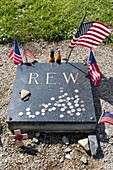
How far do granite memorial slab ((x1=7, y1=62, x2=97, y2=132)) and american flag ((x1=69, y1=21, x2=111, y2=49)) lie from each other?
78cm

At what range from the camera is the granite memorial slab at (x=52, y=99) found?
21.0 ft

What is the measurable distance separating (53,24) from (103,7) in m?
2.08

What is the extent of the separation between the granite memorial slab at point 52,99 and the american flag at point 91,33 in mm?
778

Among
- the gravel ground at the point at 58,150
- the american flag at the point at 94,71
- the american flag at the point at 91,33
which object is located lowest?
the gravel ground at the point at 58,150

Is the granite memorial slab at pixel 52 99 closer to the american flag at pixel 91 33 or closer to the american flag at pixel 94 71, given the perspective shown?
the american flag at pixel 94 71

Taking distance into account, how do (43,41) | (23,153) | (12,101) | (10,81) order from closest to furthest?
(23,153) → (12,101) → (10,81) → (43,41)

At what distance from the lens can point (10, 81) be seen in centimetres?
789

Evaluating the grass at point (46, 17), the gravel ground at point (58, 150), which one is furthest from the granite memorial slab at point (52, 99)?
the grass at point (46, 17)

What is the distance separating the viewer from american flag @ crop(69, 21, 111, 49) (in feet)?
22.5

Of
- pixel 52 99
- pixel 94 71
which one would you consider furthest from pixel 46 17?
pixel 52 99

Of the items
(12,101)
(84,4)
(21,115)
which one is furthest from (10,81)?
(84,4)

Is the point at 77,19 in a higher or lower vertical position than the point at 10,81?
higher

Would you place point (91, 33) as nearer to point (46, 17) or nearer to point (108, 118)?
point (108, 118)

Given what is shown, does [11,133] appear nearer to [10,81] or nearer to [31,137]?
[31,137]
